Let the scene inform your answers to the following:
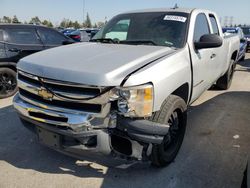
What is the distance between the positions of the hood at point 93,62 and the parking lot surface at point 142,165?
2.98ft

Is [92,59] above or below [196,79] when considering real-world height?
above

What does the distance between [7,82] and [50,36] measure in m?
1.71

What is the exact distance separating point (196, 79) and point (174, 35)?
2.29 feet

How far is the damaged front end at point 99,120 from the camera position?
8.73 feet

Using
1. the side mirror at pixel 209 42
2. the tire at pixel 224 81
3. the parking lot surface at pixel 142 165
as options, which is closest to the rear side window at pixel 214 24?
the side mirror at pixel 209 42

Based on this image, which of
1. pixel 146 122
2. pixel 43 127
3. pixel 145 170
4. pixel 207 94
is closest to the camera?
pixel 146 122

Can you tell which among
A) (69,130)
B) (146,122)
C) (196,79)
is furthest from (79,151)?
(196,79)

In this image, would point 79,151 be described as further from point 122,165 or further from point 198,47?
point 198,47

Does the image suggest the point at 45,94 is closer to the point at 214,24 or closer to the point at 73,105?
the point at 73,105

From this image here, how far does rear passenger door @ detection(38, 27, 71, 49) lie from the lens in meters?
7.28

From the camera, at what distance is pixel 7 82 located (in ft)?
21.7

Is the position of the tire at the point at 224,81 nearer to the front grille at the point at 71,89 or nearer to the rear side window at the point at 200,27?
the rear side window at the point at 200,27

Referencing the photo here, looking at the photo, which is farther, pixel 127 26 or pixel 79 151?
pixel 127 26

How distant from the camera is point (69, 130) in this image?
2.76 m
